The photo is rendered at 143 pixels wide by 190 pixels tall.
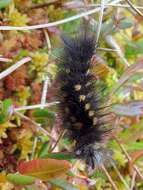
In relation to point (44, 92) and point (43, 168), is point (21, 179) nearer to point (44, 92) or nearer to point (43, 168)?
point (43, 168)

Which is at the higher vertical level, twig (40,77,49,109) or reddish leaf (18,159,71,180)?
twig (40,77,49,109)

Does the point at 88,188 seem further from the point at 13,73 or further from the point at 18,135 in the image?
the point at 13,73

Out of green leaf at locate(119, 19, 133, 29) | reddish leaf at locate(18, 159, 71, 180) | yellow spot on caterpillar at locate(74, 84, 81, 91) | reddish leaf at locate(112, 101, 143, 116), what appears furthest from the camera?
green leaf at locate(119, 19, 133, 29)

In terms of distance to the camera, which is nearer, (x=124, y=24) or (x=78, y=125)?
(x=78, y=125)

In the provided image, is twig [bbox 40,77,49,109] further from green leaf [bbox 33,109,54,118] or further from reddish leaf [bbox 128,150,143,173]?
reddish leaf [bbox 128,150,143,173]

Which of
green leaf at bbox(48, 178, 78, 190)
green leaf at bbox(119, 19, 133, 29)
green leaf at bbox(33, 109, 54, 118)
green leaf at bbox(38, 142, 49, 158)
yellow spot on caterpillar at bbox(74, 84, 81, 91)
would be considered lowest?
green leaf at bbox(48, 178, 78, 190)

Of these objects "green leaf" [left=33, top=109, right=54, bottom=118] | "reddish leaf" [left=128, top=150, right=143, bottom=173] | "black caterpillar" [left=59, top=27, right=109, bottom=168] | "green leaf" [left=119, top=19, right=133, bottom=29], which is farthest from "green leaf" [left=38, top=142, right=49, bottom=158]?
"green leaf" [left=119, top=19, right=133, bottom=29]

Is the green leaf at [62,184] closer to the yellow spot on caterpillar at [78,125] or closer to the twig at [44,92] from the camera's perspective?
the yellow spot on caterpillar at [78,125]

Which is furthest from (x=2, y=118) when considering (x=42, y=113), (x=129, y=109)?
(x=129, y=109)
